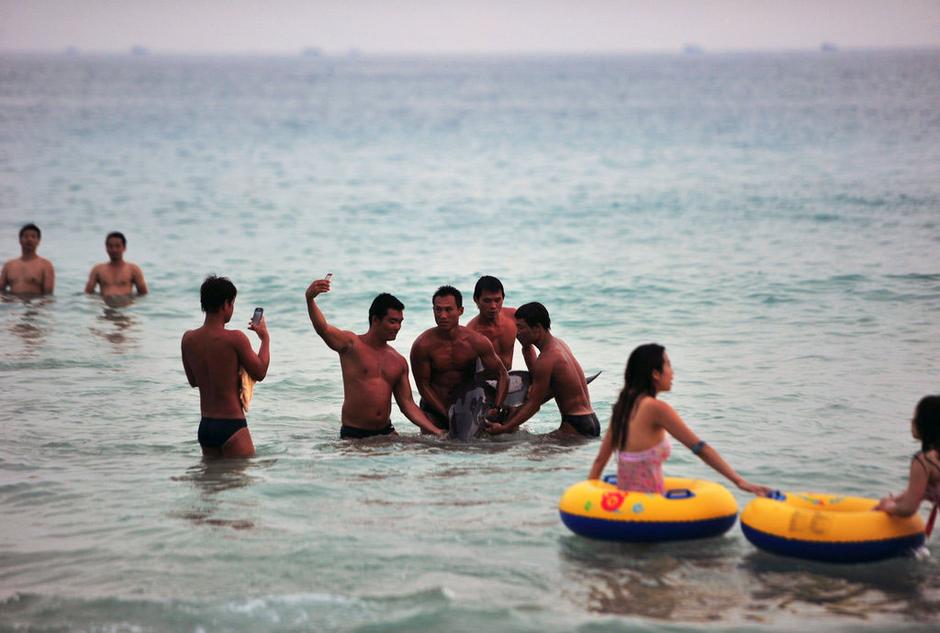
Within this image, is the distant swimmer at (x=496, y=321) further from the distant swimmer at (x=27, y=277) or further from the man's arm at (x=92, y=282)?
the distant swimmer at (x=27, y=277)

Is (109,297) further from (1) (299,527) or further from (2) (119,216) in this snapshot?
(2) (119,216)

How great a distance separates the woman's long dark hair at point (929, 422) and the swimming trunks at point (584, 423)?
3386 millimetres

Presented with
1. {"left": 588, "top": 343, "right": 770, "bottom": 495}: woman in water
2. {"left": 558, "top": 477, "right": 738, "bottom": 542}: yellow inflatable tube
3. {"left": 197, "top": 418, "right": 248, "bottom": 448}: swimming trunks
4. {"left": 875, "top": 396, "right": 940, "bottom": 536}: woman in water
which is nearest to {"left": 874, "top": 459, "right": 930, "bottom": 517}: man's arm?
{"left": 875, "top": 396, "right": 940, "bottom": 536}: woman in water

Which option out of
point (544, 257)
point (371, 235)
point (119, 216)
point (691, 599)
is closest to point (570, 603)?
point (691, 599)

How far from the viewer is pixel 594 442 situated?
29.7ft

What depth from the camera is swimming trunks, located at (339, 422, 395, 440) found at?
9.00 meters

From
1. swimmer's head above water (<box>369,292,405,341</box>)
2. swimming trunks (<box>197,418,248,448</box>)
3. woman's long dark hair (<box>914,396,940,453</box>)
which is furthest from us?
swimmer's head above water (<box>369,292,405,341</box>)

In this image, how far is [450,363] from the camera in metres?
9.03

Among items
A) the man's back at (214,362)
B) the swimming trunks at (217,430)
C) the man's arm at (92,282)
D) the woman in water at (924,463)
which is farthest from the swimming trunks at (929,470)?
the man's arm at (92,282)

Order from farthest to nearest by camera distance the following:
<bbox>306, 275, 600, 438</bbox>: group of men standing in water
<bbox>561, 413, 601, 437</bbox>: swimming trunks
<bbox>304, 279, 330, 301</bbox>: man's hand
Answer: <bbox>561, 413, 601, 437</bbox>: swimming trunks
<bbox>306, 275, 600, 438</bbox>: group of men standing in water
<bbox>304, 279, 330, 301</bbox>: man's hand

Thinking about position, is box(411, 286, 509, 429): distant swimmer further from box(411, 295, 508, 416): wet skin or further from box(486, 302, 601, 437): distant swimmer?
box(486, 302, 601, 437): distant swimmer

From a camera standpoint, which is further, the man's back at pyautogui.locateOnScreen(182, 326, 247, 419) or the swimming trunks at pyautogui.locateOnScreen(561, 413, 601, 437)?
the swimming trunks at pyautogui.locateOnScreen(561, 413, 601, 437)

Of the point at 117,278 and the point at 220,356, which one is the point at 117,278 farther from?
the point at 220,356

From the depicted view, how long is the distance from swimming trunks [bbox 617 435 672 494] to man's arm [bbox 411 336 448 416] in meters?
2.76
